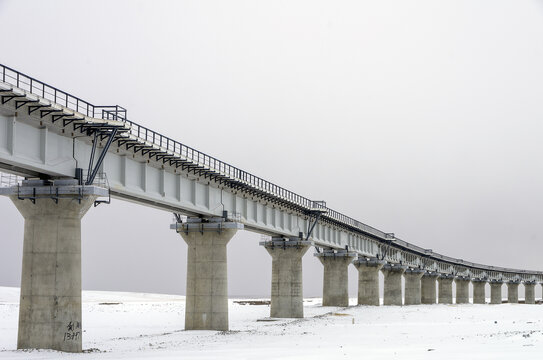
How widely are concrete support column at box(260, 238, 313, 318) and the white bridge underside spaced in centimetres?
158

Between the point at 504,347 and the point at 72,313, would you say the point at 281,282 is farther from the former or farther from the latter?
the point at 504,347

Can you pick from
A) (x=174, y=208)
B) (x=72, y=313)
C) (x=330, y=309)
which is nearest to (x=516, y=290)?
(x=330, y=309)

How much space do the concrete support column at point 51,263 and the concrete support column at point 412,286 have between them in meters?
103

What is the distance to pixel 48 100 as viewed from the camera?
95.9 ft

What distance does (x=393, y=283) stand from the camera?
11812 cm

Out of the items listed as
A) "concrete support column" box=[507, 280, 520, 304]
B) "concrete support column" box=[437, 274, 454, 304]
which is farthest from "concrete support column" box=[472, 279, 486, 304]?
"concrete support column" box=[437, 274, 454, 304]

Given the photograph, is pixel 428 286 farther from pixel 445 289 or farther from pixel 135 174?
pixel 135 174

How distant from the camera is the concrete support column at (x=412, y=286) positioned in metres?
128

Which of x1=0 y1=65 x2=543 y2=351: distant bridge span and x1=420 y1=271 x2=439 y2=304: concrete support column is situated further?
x1=420 y1=271 x2=439 y2=304: concrete support column

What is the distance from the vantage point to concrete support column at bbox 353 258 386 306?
103m

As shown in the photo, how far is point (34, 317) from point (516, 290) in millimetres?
180019

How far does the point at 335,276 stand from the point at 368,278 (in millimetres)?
17422

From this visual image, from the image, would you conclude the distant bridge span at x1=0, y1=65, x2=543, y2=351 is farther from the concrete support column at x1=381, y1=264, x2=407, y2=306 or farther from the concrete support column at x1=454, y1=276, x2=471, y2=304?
the concrete support column at x1=454, y1=276, x2=471, y2=304

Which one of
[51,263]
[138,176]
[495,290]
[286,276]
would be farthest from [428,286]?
[51,263]
